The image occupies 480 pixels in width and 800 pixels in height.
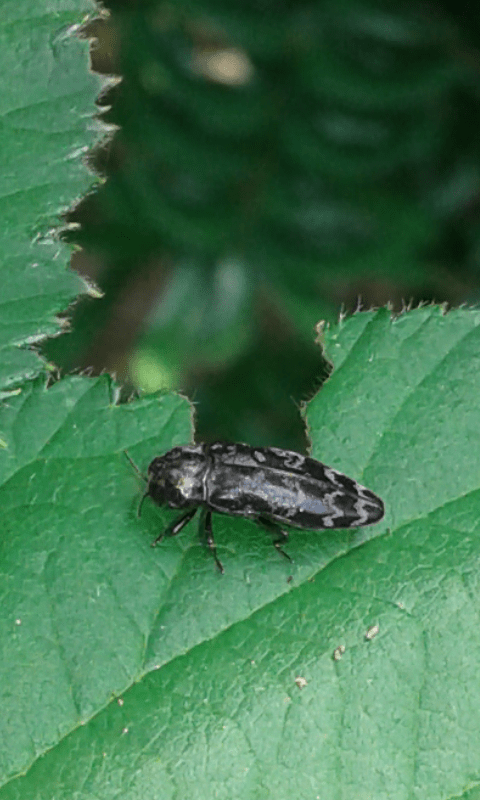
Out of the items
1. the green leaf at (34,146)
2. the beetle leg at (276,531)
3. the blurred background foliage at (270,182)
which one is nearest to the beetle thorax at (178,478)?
the beetle leg at (276,531)

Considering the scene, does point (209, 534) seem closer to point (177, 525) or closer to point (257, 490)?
point (177, 525)

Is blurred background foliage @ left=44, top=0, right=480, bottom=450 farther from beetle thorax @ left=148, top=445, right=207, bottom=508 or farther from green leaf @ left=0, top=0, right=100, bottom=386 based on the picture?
green leaf @ left=0, top=0, right=100, bottom=386

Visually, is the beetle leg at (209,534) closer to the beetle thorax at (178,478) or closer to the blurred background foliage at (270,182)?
the beetle thorax at (178,478)

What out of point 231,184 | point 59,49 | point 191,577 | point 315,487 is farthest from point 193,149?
point 191,577

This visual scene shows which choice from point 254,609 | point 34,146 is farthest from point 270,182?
point 254,609

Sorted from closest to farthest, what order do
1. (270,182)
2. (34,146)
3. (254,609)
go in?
(254,609)
(34,146)
(270,182)

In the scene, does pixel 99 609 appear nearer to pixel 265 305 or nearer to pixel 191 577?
pixel 191 577

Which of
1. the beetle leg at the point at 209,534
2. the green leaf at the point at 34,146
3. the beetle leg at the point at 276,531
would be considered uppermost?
the green leaf at the point at 34,146
